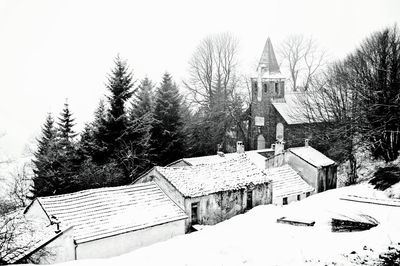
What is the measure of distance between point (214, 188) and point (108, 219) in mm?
6672

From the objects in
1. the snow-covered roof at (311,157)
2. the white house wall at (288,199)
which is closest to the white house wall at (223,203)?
the white house wall at (288,199)

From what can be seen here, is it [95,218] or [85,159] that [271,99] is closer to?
[85,159]

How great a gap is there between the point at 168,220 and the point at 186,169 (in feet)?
15.4

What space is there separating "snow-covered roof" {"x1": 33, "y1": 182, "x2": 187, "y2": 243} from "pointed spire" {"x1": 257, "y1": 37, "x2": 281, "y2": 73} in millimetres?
28276

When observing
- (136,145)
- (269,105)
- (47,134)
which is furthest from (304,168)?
(47,134)

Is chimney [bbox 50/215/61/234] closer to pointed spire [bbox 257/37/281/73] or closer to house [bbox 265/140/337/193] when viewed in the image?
house [bbox 265/140/337/193]

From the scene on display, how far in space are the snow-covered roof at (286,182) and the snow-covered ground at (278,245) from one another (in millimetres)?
8011

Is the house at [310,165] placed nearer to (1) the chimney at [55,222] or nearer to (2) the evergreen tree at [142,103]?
(2) the evergreen tree at [142,103]

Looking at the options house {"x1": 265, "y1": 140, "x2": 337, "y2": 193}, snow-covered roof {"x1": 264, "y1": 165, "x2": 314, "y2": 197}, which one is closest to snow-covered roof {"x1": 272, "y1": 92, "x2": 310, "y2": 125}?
house {"x1": 265, "y1": 140, "x2": 337, "y2": 193}

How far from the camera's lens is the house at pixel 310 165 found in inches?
1127

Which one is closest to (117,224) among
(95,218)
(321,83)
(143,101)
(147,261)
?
(95,218)

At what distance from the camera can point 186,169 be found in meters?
23.4

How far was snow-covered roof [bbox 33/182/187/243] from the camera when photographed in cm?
1714

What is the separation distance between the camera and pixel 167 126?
3597 cm
